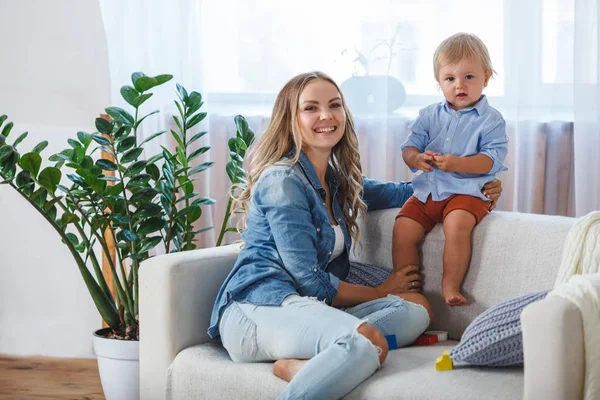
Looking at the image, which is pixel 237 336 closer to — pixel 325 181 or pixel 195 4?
pixel 325 181

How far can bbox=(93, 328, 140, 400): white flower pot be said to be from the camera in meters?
2.61

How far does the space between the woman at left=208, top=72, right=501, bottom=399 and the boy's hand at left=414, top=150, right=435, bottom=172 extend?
0.56 ft

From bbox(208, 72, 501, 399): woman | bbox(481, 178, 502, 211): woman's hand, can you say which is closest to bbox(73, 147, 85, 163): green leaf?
bbox(208, 72, 501, 399): woman

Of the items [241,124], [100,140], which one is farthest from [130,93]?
[241,124]

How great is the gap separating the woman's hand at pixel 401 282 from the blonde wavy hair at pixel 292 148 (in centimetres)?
16

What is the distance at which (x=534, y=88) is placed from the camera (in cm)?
289

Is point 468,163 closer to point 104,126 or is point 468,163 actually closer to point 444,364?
point 444,364

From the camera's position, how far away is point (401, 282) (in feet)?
7.29

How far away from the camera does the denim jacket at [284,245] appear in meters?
2.05

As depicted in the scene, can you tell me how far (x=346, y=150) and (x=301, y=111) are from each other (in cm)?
20

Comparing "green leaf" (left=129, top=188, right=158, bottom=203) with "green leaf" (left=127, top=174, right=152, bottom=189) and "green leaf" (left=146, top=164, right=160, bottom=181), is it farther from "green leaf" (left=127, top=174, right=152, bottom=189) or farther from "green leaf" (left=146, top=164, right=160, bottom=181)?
"green leaf" (left=146, top=164, right=160, bottom=181)

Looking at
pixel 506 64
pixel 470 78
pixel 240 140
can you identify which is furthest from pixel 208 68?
pixel 470 78

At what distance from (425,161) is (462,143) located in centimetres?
11

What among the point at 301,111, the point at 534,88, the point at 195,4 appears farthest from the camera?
the point at 195,4
